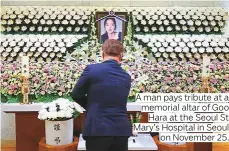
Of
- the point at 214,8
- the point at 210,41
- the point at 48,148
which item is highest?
the point at 214,8

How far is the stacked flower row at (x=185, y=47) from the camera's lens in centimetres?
616

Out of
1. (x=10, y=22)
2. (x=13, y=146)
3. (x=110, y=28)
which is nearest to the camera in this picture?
(x=13, y=146)

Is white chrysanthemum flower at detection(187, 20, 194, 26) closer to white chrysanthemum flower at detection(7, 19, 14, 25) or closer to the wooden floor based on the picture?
the wooden floor

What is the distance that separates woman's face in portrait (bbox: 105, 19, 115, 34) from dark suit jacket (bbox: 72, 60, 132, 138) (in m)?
3.08

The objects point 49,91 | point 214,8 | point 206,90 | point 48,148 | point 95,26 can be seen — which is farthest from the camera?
point 214,8

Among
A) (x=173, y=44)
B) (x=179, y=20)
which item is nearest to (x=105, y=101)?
(x=173, y=44)

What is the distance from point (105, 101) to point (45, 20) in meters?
4.04

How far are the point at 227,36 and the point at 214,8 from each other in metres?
0.59

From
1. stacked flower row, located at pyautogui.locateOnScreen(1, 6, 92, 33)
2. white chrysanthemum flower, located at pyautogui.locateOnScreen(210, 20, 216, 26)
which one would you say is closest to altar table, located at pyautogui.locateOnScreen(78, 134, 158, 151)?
stacked flower row, located at pyautogui.locateOnScreen(1, 6, 92, 33)

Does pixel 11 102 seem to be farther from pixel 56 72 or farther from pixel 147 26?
pixel 147 26

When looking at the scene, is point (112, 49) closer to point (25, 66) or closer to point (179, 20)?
point (25, 66)

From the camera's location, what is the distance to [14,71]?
5051 millimetres

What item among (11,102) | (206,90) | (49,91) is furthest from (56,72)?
(206,90)

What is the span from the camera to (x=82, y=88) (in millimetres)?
2842
